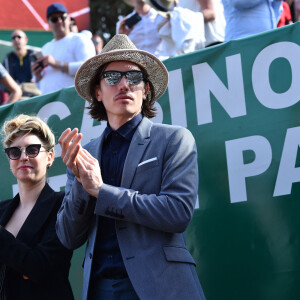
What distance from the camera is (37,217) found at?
3.09 m

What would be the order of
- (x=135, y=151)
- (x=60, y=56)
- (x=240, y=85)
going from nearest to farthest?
1. (x=135, y=151)
2. (x=240, y=85)
3. (x=60, y=56)

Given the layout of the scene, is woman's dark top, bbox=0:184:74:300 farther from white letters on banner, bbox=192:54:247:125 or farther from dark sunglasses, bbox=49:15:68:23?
dark sunglasses, bbox=49:15:68:23

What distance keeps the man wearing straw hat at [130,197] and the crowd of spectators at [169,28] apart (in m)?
2.07

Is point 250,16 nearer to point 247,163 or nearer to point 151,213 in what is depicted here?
point 247,163

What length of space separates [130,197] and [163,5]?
3.25 meters

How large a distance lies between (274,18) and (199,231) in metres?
2.13

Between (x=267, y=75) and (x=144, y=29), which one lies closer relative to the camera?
(x=267, y=75)

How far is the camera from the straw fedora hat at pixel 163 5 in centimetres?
523

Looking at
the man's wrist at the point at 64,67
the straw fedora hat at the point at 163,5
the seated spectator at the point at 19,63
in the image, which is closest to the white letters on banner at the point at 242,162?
the straw fedora hat at the point at 163,5

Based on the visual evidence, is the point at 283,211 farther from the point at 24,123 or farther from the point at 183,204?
the point at 24,123

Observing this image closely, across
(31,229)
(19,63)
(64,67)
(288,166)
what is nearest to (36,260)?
(31,229)

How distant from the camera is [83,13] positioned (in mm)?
10406

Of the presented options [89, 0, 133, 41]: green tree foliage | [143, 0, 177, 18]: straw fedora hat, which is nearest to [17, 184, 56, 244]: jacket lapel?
[143, 0, 177, 18]: straw fedora hat

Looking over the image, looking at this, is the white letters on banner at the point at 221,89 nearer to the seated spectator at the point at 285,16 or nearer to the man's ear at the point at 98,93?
the man's ear at the point at 98,93
